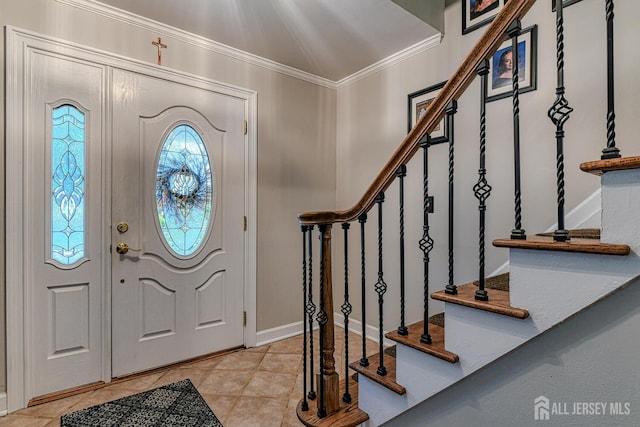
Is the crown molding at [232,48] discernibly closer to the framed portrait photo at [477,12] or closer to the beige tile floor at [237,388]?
the framed portrait photo at [477,12]

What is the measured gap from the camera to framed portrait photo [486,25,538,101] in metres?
1.95

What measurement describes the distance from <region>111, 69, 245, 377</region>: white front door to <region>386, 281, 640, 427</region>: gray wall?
1.92 metres

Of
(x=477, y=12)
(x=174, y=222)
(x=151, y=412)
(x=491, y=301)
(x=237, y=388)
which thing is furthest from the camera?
(x=174, y=222)

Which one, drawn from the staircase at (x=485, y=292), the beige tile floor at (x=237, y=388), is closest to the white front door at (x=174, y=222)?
the beige tile floor at (x=237, y=388)

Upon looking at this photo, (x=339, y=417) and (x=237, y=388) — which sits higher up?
(x=339, y=417)

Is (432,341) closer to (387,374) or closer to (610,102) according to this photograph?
(387,374)

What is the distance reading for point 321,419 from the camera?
147 cm

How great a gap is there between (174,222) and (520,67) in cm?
256

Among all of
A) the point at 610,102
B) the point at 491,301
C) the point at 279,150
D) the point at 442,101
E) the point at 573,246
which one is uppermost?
the point at 279,150

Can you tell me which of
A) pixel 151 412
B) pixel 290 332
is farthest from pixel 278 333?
pixel 151 412

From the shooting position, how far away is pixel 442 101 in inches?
48.5

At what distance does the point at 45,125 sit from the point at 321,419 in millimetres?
2255

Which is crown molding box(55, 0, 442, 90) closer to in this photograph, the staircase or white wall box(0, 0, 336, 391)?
white wall box(0, 0, 336, 391)

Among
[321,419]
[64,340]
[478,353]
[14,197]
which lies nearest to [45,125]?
[14,197]
